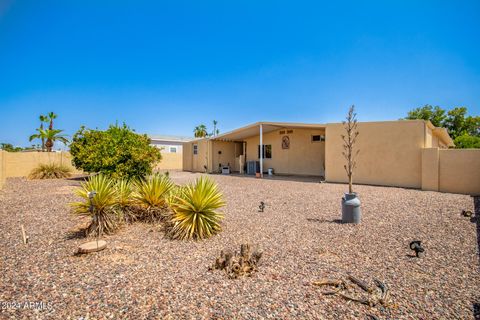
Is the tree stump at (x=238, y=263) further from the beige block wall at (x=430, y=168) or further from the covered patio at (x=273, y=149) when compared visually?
the covered patio at (x=273, y=149)

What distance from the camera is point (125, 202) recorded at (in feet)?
19.9

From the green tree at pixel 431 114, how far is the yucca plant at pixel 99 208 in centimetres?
3777

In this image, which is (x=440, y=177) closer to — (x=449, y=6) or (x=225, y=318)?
(x=449, y=6)

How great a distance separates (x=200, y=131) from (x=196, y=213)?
1759 inches

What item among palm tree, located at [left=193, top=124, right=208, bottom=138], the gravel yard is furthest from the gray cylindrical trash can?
palm tree, located at [left=193, top=124, right=208, bottom=138]

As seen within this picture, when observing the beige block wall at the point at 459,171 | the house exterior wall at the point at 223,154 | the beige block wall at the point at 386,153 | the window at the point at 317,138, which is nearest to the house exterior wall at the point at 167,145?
the house exterior wall at the point at 223,154

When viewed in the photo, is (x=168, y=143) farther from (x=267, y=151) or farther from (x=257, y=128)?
(x=257, y=128)

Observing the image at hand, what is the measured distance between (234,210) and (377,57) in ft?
37.8

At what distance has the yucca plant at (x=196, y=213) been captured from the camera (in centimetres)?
514

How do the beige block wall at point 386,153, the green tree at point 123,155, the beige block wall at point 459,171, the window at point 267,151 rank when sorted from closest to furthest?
the beige block wall at point 459,171, the green tree at point 123,155, the beige block wall at point 386,153, the window at point 267,151

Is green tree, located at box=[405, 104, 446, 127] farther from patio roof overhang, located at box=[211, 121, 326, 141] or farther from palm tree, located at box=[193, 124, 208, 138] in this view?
palm tree, located at box=[193, 124, 208, 138]

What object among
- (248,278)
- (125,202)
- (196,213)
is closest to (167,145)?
(125,202)

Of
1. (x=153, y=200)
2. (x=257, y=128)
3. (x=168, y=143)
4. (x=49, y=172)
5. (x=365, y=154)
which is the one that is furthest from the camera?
(x=168, y=143)

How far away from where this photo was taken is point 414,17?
34.3ft
